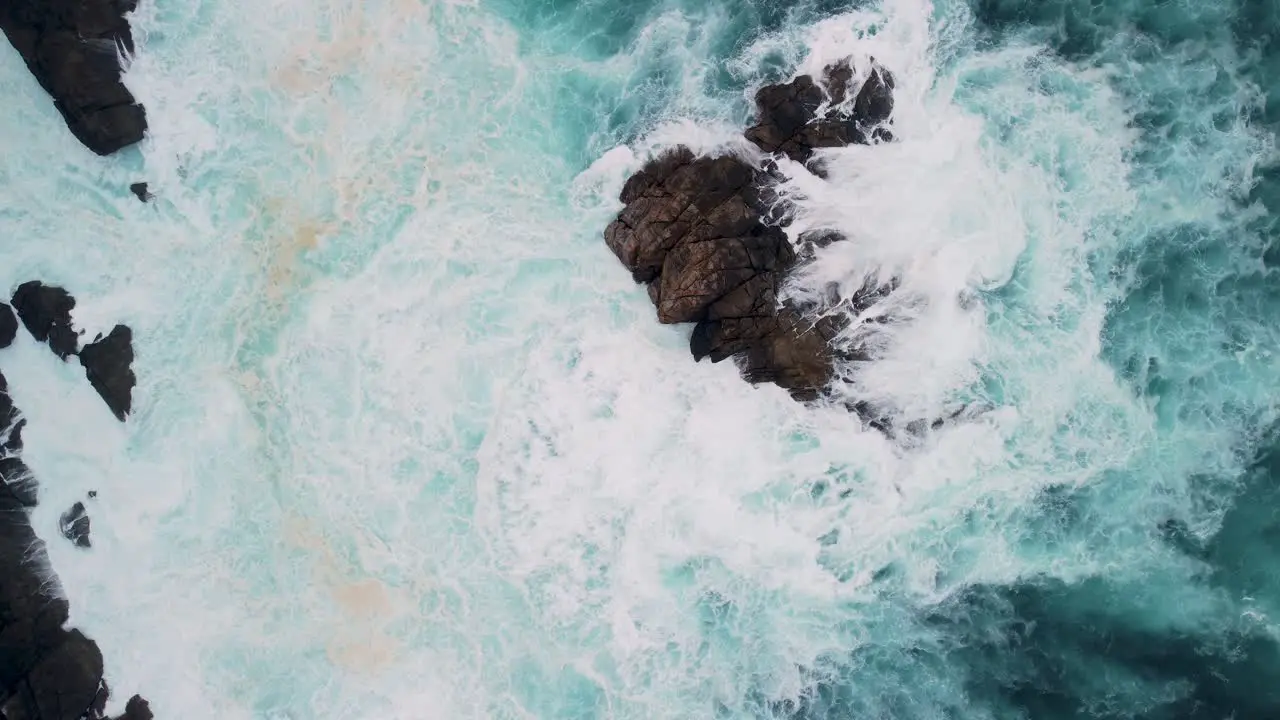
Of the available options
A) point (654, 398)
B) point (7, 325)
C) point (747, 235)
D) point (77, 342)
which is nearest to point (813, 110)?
point (747, 235)

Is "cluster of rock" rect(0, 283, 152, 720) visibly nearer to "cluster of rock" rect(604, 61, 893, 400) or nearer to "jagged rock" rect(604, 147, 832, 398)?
"jagged rock" rect(604, 147, 832, 398)

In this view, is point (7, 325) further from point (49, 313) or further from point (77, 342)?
point (77, 342)

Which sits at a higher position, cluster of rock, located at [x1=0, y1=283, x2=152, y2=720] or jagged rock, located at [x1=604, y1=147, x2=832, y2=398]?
jagged rock, located at [x1=604, y1=147, x2=832, y2=398]

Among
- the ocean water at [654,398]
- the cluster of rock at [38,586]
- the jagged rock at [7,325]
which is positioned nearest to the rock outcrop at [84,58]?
the ocean water at [654,398]

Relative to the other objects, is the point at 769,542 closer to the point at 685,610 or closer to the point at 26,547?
the point at 685,610

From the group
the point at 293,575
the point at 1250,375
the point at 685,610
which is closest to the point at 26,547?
the point at 293,575

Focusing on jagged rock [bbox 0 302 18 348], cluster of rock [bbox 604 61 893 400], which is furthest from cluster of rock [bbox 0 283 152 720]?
cluster of rock [bbox 604 61 893 400]
